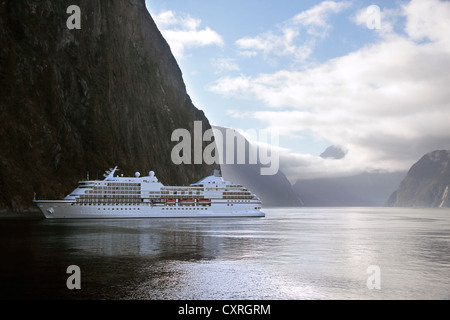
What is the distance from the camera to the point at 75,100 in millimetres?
124938

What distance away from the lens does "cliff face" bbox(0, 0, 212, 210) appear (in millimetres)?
106375

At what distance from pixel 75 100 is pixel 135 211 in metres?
47.2

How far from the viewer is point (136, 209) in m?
96.1

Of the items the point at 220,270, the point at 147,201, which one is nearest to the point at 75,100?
the point at 147,201

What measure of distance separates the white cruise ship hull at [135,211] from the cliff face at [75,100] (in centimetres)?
1771

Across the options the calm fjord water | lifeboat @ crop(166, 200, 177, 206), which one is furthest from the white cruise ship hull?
the calm fjord water

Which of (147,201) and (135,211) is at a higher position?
(147,201)

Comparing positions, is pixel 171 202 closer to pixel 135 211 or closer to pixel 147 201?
pixel 147 201

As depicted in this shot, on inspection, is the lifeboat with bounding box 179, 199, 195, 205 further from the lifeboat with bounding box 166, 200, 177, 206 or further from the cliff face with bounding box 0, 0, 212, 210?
the cliff face with bounding box 0, 0, 212, 210

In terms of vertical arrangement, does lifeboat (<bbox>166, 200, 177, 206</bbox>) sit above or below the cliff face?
below

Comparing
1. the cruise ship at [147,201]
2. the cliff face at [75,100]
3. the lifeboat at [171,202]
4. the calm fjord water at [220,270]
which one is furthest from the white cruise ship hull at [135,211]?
the calm fjord water at [220,270]

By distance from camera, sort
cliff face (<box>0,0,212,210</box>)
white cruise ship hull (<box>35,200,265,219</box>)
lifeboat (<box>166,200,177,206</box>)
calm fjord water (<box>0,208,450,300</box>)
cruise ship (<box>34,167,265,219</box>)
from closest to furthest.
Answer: calm fjord water (<box>0,208,450,300</box>)
white cruise ship hull (<box>35,200,265,219</box>)
cruise ship (<box>34,167,265,219</box>)
lifeboat (<box>166,200,177,206</box>)
cliff face (<box>0,0,212,210</box>)

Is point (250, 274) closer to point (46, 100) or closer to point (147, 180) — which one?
point (147, 180)

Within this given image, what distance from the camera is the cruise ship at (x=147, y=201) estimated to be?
89.8 m
